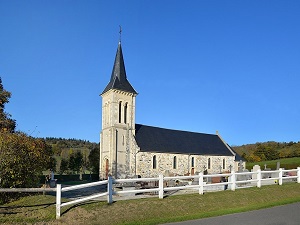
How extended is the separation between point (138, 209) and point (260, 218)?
446 centimetres

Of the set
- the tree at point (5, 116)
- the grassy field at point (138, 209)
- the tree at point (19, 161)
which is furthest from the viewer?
the tree at point (5, 116)

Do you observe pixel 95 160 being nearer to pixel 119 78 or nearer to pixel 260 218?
pixel 119 78

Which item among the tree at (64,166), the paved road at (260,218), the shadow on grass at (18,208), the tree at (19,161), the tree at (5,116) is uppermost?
the tree at (5,116)

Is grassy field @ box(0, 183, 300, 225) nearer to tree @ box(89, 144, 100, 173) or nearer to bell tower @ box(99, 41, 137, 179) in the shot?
bell tower @ box(99, 41, 137, 179)

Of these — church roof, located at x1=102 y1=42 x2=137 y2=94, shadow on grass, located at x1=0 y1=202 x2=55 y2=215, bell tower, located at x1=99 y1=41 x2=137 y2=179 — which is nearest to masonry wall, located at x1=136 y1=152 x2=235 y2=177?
bell tower, located at x1=99 y1=41 x2=137 y2=179

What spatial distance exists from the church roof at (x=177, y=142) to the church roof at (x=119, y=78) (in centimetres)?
601

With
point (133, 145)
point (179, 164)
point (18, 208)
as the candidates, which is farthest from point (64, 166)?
point (18, 208)

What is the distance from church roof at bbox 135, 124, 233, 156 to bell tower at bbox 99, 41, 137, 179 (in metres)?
2.24

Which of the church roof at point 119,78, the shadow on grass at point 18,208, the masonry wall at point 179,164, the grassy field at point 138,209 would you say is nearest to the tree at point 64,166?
the church roof at point 119,78

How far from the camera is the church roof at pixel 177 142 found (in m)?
39.8

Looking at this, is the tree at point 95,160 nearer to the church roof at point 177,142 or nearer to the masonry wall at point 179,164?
the church roof at point 177,142

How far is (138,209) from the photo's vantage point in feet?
35.5

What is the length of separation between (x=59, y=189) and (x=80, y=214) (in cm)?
Answer: 113

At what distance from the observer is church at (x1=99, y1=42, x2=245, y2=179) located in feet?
123
